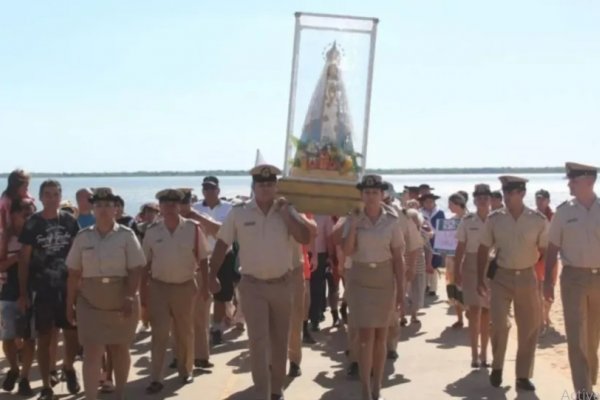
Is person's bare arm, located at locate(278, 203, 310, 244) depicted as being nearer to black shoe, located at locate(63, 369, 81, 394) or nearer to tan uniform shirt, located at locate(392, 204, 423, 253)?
tan uniform shirt, located at locate(392, 204, 423, 253)

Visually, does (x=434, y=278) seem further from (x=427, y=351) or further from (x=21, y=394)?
(x=21, y=394)

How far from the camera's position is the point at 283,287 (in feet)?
21.5

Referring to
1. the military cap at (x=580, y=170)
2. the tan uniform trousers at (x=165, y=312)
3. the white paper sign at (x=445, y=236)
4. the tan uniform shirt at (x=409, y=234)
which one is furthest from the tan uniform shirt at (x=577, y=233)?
the white paper sign at (x=445, y=236)

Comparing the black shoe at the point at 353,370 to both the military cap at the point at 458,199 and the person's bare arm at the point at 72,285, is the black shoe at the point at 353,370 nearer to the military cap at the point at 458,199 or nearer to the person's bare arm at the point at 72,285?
the person's bare arm at the point at 72,285

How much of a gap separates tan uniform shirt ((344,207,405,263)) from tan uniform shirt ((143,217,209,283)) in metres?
1.46

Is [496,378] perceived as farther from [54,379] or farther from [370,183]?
[54,379]

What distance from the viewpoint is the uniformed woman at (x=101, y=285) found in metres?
6.16

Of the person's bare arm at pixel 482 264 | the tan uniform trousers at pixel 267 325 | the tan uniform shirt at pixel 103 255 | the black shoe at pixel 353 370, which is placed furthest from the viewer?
the black shoe at pixel 353 370

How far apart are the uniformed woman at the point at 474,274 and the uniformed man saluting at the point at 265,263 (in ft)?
8.25

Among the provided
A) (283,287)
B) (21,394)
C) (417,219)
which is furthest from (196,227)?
(417,219)

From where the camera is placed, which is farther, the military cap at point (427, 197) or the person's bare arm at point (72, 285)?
the military cap at point (427, 197)

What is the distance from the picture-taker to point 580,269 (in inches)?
259

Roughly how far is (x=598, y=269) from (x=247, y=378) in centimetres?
345

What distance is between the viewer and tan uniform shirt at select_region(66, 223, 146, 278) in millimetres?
6145
